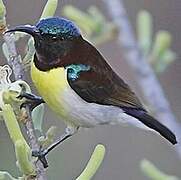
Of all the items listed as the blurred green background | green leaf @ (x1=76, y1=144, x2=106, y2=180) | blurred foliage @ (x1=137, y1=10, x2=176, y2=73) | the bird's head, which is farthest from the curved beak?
the blurred green background

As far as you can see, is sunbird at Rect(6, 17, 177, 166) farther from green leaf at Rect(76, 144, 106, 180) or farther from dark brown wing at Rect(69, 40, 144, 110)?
green leaf at Rect(76, 144, 106, 180)

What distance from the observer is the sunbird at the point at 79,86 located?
1.59 m

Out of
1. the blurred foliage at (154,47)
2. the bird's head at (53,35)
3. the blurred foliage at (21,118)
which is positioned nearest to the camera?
the blurred foliage at (21,118)

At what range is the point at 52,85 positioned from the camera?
164 centimetres

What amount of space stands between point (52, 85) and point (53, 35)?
14cm

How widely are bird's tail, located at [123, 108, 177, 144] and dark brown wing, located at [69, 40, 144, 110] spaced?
0.7 inches

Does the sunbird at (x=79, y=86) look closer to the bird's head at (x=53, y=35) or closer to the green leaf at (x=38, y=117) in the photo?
the bird's head at (x=53, y=35)

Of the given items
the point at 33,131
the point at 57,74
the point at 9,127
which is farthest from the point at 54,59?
the point at 9,127

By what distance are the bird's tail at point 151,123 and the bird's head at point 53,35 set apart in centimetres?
20

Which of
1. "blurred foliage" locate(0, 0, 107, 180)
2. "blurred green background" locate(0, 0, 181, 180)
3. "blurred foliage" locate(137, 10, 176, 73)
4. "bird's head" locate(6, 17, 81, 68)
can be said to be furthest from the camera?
"blurred green background" locate(0, 0, 181, 180)

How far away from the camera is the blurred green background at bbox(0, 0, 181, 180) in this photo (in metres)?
4.66

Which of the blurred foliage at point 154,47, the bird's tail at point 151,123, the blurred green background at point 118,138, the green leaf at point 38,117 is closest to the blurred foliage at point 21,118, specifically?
the green leaf at point 38,117

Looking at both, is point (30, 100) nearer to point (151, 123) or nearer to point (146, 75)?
point (151, 123)

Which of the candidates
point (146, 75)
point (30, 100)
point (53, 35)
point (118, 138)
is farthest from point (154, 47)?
point (118, 138)
